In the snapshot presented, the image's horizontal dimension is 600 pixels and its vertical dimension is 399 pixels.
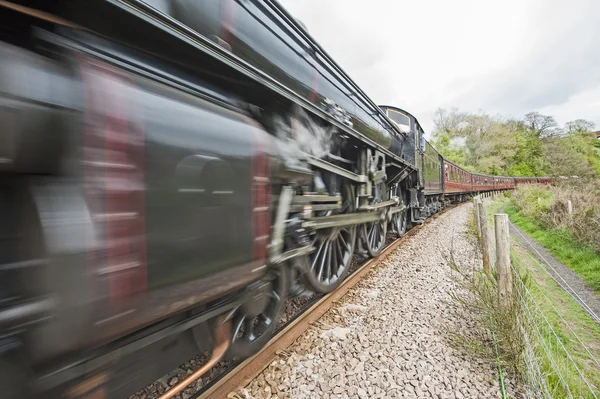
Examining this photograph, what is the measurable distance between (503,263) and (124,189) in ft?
10.2

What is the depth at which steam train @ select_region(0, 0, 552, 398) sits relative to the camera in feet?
2.82

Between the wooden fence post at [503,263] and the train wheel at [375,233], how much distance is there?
5.71 feet

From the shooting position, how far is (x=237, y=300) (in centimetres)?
170

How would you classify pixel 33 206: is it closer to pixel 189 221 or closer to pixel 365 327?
pixel 189 221

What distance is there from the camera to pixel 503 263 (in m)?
2.82

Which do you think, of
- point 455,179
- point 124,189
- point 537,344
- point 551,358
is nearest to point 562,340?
point 537,344

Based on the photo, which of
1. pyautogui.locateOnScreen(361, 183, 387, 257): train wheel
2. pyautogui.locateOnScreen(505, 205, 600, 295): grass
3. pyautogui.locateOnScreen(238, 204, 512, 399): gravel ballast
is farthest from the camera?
pyautogui.locateOnScreen(505, 205, 600, 295): grass

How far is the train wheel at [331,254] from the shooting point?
10.2ft

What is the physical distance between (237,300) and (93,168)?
3.48ft

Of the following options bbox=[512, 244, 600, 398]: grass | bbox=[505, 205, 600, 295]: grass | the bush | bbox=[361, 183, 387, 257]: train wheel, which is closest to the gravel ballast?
bbox=[512, 244, 600, 398]: grass

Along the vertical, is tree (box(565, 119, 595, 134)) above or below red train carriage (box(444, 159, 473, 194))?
above

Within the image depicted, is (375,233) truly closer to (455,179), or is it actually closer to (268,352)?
(268,352)

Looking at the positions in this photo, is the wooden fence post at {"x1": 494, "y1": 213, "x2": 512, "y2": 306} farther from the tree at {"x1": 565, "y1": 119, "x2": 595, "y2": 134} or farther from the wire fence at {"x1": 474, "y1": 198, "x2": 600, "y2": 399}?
the tree at {"x1": 565, "y1": 119, "x2": 595, "y2": 134}

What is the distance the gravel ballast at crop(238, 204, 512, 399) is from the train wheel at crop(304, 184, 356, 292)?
27 cm
